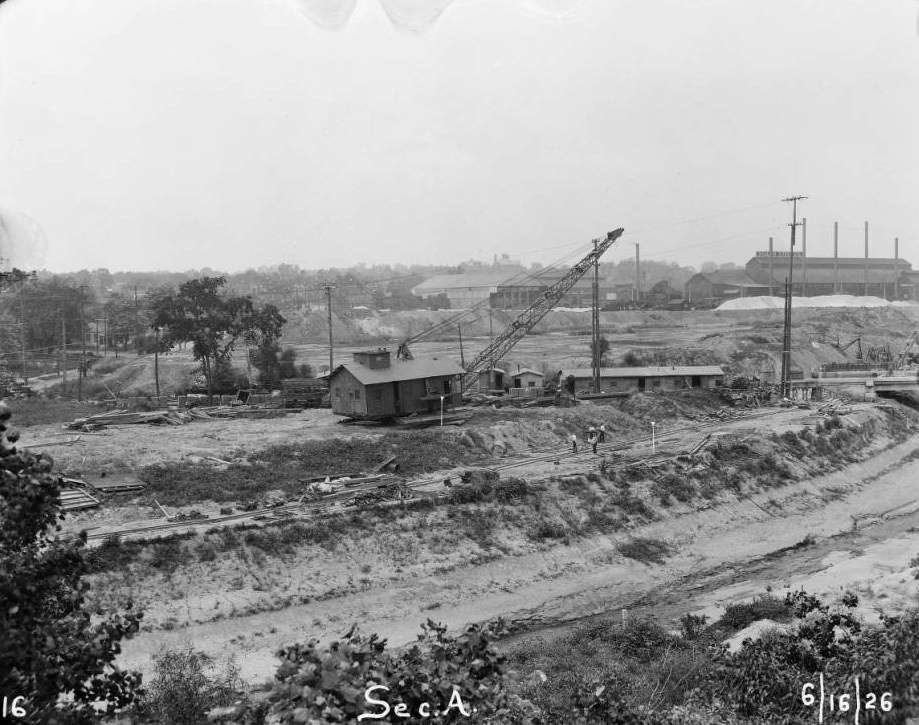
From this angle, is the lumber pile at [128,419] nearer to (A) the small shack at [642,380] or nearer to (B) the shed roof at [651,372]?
(A) the small shack at [642,380]

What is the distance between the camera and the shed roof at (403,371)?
110 ft

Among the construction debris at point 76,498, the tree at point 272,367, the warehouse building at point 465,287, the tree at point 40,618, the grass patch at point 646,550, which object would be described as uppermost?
the warehouse building at point 465,287

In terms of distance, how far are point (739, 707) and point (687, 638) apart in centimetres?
565

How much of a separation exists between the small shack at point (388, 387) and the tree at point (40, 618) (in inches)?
1051

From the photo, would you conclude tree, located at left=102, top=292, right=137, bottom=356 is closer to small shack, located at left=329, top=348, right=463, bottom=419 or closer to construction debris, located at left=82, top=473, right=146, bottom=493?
small shack, located at left=329, top=348, right=463, bottom=419

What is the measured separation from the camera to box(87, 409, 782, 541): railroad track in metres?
20.1

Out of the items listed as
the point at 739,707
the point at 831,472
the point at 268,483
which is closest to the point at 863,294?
the point at 831,472

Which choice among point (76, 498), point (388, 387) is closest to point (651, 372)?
point (388, 387)

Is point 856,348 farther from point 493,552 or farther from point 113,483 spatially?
point 113,483

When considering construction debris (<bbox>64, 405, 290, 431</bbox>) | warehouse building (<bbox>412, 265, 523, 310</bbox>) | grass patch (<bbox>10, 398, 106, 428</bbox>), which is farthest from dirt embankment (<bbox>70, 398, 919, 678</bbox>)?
warehouse building (<bbox>412, 265, 523, 310</bbox>)

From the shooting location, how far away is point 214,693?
13.5 m

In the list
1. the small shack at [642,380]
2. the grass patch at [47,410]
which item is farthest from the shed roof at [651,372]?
the grass patch at [47,410]

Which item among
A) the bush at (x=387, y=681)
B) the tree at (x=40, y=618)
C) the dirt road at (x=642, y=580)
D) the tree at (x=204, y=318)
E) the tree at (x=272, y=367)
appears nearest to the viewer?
the tree at (x=40, y=618)

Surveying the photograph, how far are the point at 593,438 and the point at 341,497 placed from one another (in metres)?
13.6
